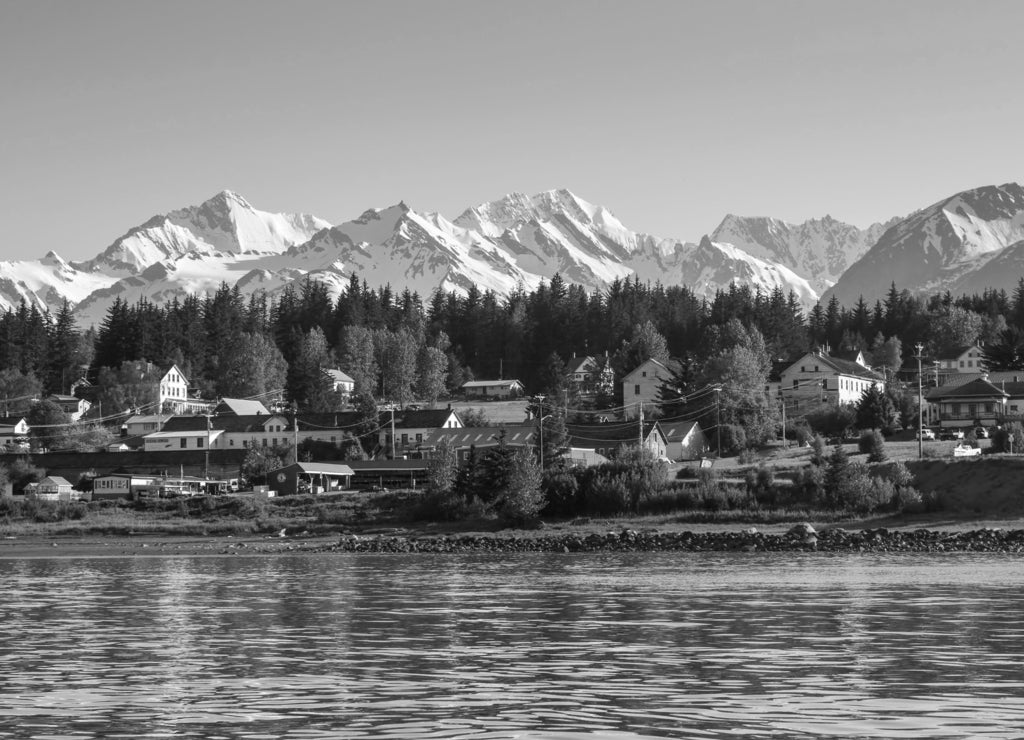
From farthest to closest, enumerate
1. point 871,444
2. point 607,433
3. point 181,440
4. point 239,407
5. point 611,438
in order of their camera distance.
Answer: point 239,407 → point 181,440 → point 607,433 → point 611,438 → point 871,444

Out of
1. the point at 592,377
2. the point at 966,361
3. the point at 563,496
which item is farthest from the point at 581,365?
the point at 563,496

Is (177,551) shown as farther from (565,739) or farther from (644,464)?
(565,739)

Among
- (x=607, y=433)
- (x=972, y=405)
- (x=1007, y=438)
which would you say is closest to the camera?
(x=1007, y=438)

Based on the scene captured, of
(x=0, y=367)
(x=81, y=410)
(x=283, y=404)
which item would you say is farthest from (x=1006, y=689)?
→ (x=0, y=367)

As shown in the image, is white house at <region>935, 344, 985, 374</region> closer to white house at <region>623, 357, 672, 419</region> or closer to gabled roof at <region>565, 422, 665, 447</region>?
white house at <region>623, 357, 672, 419</region>

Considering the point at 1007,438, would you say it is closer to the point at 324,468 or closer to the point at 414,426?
the point at 324,468

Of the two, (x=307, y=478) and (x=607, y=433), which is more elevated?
(x=607, y=433)

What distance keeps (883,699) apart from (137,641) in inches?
602

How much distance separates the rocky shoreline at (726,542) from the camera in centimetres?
6016

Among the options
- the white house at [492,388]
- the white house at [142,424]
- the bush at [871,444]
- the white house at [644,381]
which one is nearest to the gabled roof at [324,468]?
the bush at [871,444]

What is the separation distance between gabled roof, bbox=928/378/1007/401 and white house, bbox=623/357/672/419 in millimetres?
32455

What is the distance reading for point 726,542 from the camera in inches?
2515

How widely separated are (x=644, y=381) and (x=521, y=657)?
13021cm

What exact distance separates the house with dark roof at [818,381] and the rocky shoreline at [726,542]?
262 feet
